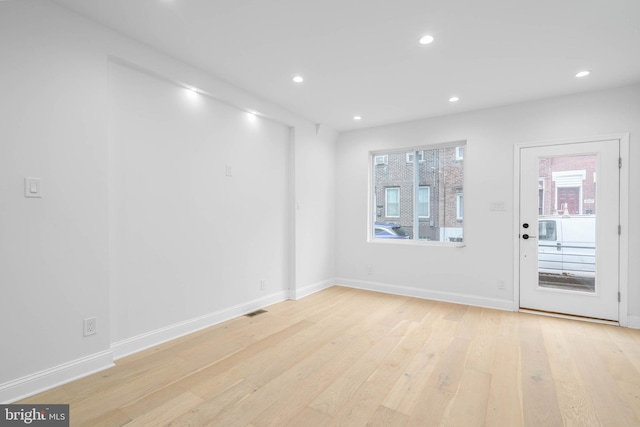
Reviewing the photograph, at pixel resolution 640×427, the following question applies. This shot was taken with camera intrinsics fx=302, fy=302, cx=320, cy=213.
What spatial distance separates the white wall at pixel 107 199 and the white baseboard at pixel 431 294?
1.87 meters

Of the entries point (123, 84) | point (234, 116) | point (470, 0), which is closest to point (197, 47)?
point (123, 84)

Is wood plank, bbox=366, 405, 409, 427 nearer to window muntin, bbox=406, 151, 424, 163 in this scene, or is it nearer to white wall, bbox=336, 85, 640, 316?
white wall, bbox=336, 85, 640, 316

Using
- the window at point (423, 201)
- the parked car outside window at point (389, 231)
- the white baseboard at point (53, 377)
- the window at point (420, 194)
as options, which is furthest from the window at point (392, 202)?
the white baseboard at point (53, 377)

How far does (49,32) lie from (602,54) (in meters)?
4.52

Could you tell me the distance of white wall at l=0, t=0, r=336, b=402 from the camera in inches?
79.4

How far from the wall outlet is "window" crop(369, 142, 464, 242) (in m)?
3.92

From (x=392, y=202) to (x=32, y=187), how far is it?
172 inches

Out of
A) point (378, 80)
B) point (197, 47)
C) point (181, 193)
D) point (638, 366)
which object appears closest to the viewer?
point (638, 366)

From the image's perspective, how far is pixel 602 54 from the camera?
108 inches

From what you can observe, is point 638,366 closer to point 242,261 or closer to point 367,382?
point 367,382

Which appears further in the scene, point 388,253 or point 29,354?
point 388,253

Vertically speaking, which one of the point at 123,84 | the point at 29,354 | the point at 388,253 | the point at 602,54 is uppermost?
the point at 602,54

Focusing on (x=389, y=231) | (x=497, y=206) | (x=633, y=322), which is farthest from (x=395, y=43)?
(x=633, y=322)

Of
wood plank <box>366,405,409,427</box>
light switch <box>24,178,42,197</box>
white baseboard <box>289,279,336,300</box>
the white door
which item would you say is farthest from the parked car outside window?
light switch <box>24,178,42,197</box>
